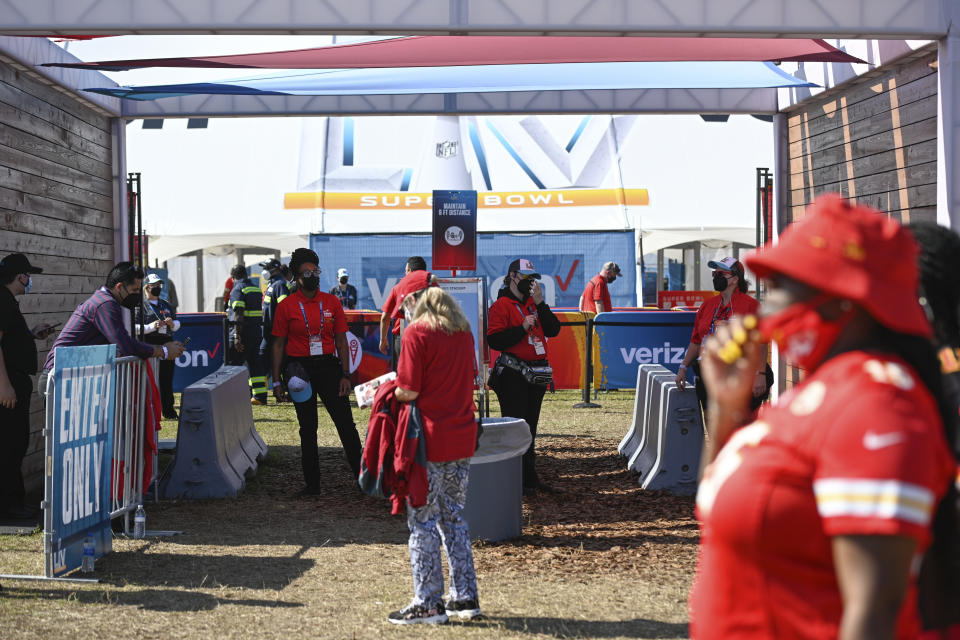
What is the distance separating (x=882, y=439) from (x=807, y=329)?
0.25 metres

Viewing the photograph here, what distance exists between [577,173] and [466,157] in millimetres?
2341

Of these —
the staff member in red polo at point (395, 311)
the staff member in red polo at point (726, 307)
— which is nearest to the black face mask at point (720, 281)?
the staff member in red polo at point (726, 307)

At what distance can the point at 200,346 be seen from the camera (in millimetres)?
15969

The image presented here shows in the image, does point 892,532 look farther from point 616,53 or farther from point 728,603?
point 616,53

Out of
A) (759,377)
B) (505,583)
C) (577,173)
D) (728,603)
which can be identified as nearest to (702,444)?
(759,377)

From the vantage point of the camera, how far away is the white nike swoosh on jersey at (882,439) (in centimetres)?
159

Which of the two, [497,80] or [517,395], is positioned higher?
[497,80]

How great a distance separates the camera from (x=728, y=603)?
1.84m

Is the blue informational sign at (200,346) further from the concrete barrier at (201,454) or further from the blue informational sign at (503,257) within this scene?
the concrete barrier at (201,454)

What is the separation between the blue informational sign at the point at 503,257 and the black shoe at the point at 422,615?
15.5m

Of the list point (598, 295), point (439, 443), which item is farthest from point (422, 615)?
point (598, 295)

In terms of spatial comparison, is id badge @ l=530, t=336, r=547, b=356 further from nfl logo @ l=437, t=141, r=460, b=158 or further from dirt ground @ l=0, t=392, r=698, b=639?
nfl logo @ l=437, t=141, r=460, b=158

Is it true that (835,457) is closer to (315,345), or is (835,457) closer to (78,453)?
(78,453)

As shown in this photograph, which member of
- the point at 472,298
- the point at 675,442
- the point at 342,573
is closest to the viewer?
the point at 342,573
